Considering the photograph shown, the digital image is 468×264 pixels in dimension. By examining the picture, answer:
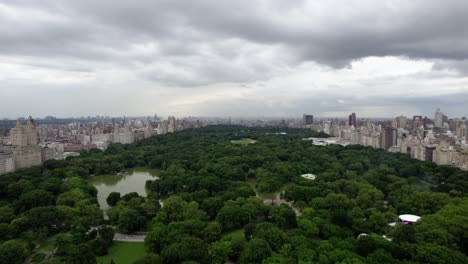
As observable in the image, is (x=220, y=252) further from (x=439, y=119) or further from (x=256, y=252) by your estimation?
(x=439, y=119)

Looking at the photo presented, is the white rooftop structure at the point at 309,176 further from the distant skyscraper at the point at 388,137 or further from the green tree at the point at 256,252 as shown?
the distant skyscraper at the point at 388,137

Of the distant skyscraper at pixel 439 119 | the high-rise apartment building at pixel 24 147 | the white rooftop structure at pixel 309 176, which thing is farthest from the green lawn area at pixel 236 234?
the distant skyscraper at pixel 439 119

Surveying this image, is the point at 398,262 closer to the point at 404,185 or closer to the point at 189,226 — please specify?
the point at 189,226

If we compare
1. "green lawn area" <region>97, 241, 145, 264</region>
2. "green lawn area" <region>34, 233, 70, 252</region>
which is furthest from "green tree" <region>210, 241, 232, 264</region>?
"green lawn area" <region>34, 233, 70, 252</region>

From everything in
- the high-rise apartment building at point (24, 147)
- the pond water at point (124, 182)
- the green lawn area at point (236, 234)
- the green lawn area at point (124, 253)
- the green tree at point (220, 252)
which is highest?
the high-rise apartment building at point (24, 147)

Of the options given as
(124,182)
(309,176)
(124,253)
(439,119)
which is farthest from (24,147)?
(439,119)

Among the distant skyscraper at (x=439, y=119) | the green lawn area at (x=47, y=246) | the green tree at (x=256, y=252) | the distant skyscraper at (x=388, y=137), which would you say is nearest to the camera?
the green tree at (x=256, y=252)

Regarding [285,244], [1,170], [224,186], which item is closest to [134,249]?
[285,244]
